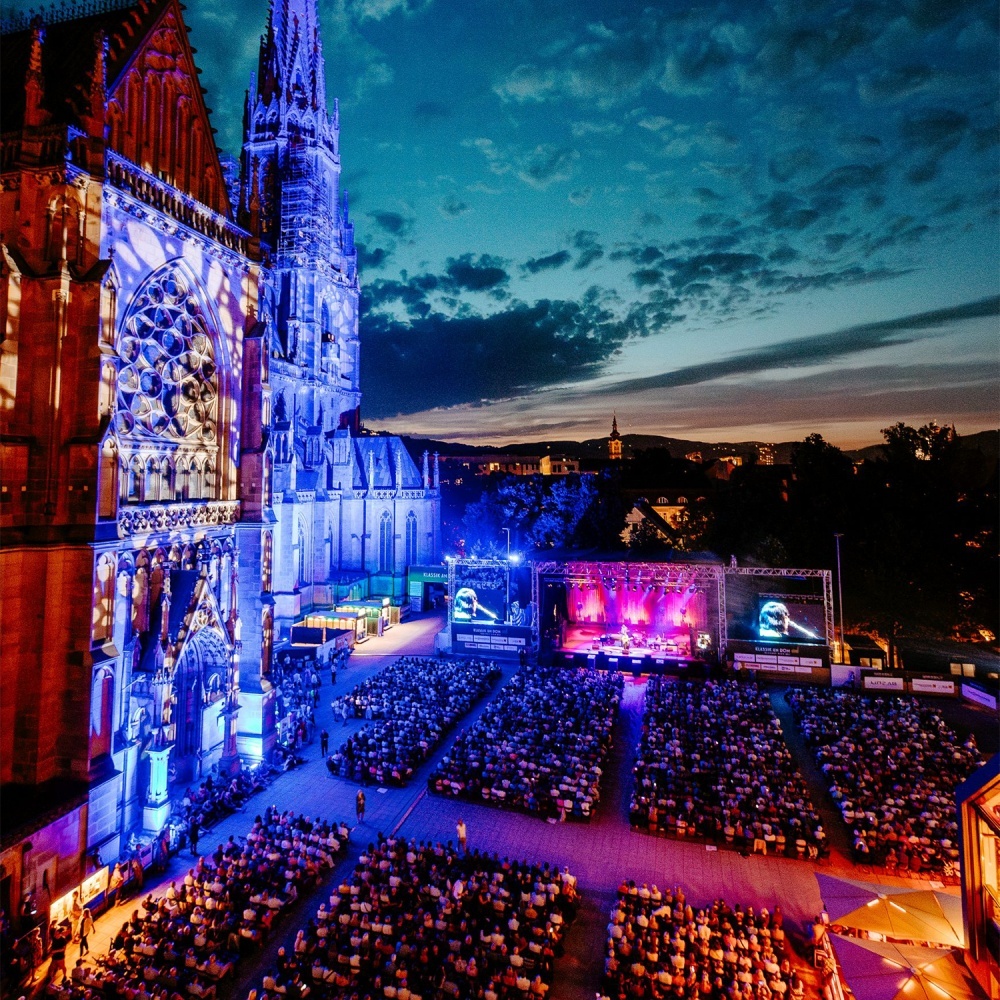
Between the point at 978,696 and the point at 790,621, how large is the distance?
25.4ft

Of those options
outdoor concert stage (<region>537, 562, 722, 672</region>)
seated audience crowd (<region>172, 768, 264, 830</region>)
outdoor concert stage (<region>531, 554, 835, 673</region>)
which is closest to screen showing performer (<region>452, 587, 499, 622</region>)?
outdoor concert stage (<region>531, 554, 835, 673</region>)

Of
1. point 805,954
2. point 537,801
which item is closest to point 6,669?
point 537,801

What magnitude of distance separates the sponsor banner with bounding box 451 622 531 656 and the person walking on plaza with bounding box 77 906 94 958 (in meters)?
21.7

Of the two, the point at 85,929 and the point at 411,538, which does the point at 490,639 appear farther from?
the point at 85,929

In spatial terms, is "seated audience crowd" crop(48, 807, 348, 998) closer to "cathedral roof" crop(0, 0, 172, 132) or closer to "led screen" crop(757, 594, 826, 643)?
"cathedral roof" crop(0, 0, 172, 132)

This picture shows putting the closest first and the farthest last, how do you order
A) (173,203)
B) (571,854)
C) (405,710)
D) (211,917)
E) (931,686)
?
(211,917), (571,854), (173,203), (405,710), (931,686)

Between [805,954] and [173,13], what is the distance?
2875cm

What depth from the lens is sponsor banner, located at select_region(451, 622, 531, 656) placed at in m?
32.5

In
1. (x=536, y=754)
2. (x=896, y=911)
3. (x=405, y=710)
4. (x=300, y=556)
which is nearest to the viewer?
(x=896, y=911)

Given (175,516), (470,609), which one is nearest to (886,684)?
(470,609)

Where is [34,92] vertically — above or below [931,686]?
above

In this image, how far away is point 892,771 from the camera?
57.3ft

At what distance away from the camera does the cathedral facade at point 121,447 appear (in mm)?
13438

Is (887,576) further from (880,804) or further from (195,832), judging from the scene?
(195,832)
